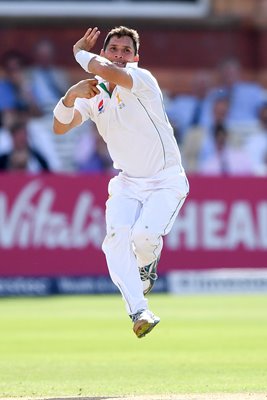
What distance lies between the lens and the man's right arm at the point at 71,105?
20.1 feet

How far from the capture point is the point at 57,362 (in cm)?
707

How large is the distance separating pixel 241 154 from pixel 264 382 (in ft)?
26.8

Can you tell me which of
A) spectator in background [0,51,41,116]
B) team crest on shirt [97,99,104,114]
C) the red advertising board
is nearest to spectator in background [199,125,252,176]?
the red advertising board

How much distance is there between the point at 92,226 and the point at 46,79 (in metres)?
2.99

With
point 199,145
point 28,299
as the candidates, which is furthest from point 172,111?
point 28,299

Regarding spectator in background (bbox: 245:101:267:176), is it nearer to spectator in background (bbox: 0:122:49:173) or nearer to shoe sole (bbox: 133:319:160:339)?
spectator in background (bbox: 0:122:49:173)

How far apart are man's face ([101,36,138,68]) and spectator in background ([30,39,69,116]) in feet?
26.8

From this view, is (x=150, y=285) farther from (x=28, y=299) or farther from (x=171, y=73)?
(x=171, y=73)

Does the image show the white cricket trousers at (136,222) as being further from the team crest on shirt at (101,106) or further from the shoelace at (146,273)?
the team crest on shirt at (101,106)

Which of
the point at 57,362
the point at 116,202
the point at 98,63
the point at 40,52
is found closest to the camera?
the point at 98,63

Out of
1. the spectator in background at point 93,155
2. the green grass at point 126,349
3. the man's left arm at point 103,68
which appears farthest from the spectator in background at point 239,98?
the man's left arm at point 103,68

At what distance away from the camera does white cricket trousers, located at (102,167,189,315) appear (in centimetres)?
625

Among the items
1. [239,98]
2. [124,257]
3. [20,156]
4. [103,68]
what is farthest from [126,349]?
[239,98]

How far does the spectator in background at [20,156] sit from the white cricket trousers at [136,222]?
262 inches
